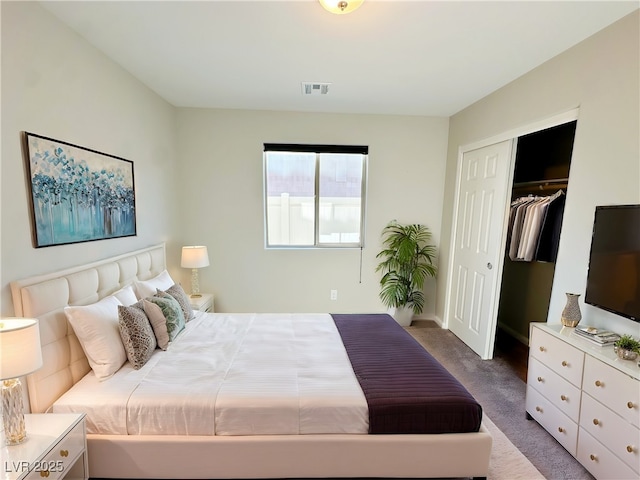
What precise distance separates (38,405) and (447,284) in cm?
368

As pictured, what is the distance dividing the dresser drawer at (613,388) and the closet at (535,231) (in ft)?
4.26

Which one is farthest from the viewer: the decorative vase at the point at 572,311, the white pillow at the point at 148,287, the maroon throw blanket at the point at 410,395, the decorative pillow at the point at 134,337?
the white pillow at the point at 148,287

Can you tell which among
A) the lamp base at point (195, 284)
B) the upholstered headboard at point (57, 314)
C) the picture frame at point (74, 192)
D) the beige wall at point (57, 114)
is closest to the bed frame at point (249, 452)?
the upholstered headboard at point (57, 314)

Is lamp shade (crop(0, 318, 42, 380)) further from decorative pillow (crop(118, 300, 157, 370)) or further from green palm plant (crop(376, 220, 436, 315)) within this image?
green palm plant (crop(376, 220, 436, 315))

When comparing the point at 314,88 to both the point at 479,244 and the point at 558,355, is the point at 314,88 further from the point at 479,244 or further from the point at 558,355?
the point at 558,355

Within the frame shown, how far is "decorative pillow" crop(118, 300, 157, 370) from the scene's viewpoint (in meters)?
1.79

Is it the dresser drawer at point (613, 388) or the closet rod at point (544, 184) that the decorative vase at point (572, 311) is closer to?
the dresser drawer at point (613, 388)

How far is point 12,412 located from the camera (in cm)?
125

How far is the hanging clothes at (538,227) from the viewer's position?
2615mm

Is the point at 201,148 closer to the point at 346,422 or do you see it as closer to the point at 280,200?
the point at 280,200

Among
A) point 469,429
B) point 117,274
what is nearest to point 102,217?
point 117,274

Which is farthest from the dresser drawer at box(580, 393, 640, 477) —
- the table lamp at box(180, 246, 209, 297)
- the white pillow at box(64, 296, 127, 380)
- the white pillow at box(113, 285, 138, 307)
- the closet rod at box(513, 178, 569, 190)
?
the table lamp at box(180, 246, 209, 297)

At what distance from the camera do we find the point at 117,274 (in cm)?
220

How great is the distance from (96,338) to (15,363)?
21.6 inches
